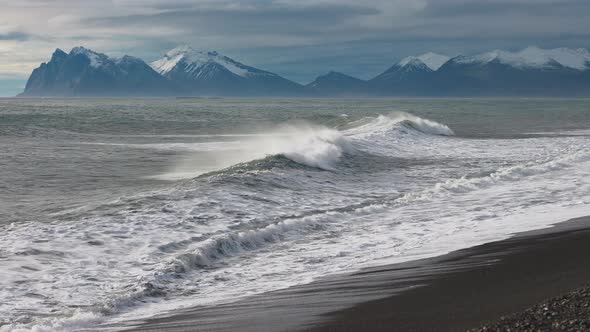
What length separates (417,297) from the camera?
31.1ft

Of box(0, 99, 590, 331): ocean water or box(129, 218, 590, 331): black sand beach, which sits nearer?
box(129, 218, 590, 331): black sand beach

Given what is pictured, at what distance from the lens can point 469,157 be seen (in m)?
31.8

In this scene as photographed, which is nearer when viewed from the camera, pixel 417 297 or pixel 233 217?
pixel 417 297

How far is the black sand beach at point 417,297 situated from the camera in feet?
27.7

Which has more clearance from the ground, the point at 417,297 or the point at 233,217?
the point at 233,217

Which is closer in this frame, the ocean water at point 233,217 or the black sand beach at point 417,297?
the black sand beach at point 417,297

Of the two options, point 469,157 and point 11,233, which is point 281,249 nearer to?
point 11,233

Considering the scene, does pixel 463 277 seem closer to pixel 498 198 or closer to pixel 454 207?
pixel 454 207

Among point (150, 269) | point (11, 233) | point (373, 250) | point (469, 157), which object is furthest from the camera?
point (469, 157)

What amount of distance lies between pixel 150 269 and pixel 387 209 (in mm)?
7652

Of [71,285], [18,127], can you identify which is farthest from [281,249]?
[18,127]

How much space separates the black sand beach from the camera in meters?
8.45

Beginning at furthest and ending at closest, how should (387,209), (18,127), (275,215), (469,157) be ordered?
1. (18,127)
2. (469,157)
3. (387,209)
4. (275,215)

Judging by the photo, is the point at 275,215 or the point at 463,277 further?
the point at 275,215
